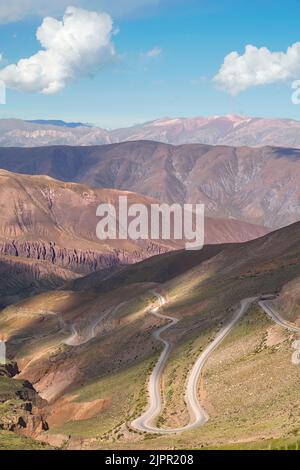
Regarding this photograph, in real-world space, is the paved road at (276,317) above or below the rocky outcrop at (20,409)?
above

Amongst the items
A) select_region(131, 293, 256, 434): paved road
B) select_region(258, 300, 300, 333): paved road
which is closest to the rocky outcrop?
select_region(131, 293, 256, 434): paved road

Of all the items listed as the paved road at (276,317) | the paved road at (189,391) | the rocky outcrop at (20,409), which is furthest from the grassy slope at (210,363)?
the rocky outcrop at (20,409)

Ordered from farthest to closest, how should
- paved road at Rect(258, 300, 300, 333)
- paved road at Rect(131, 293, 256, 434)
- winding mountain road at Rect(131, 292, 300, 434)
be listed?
paved road at Rect(258, 300, 300, 333) → winding mountain road at Rect(131, 292, 300, 434) → paved road at Rect(131, 293, 256, 434)

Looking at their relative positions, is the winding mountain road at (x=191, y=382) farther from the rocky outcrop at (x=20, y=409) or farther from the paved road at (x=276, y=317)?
the rocky outcrop at (x=20, y=409)

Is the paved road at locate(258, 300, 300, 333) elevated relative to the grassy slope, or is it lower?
elevated

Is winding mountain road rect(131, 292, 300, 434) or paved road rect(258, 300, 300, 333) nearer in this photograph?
winding mountain road rect(131, 292, 300, 434)

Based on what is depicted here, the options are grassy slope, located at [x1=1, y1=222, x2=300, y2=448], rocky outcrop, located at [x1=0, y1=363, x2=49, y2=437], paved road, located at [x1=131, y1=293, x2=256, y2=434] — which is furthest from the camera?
rocky outcrop, located at [x1=0, y1=363, x2=49, y2=437]

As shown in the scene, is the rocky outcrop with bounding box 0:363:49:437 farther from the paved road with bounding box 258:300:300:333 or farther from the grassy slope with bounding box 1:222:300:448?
the paved road with bounding box 258:300:300:333

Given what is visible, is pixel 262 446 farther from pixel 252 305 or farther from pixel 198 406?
pixel 252 305

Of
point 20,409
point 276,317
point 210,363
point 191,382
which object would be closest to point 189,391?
point 191,382
